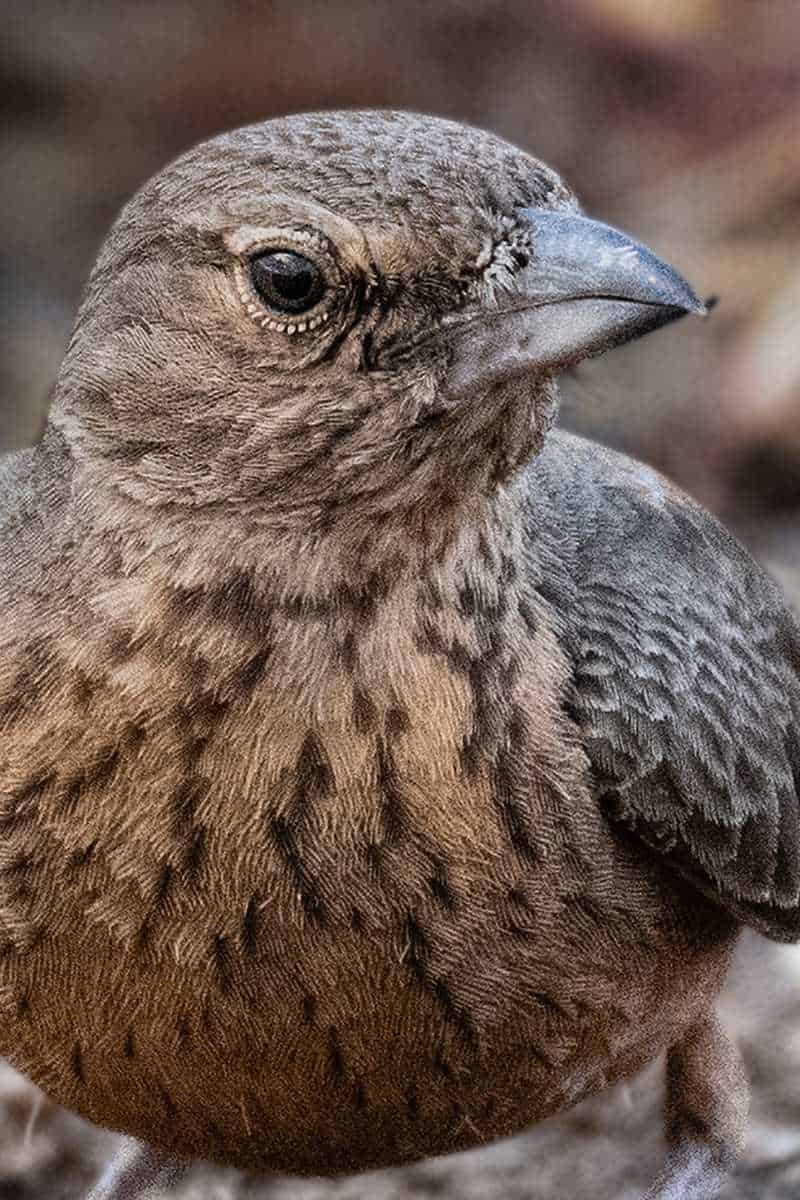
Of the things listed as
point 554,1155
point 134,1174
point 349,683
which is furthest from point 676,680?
point 554,1155

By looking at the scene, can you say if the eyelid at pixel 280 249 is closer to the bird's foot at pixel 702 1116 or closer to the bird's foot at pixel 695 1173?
the bird's foot at pixel 702 1116

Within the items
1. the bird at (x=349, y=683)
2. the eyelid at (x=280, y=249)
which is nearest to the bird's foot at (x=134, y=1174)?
the bird at (x=349, y=683)

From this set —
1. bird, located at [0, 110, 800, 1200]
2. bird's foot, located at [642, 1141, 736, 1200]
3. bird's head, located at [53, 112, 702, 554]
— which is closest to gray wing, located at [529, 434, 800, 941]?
bird, located at [0, 110, 800, 1200]

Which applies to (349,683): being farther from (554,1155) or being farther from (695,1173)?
(554,1155)

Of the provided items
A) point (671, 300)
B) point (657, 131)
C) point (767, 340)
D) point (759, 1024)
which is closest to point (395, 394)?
point (671, 300)

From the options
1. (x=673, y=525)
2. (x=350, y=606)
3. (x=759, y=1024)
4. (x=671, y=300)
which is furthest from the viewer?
(x=759, y=1024)

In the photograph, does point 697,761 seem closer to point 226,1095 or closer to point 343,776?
point 343,776
